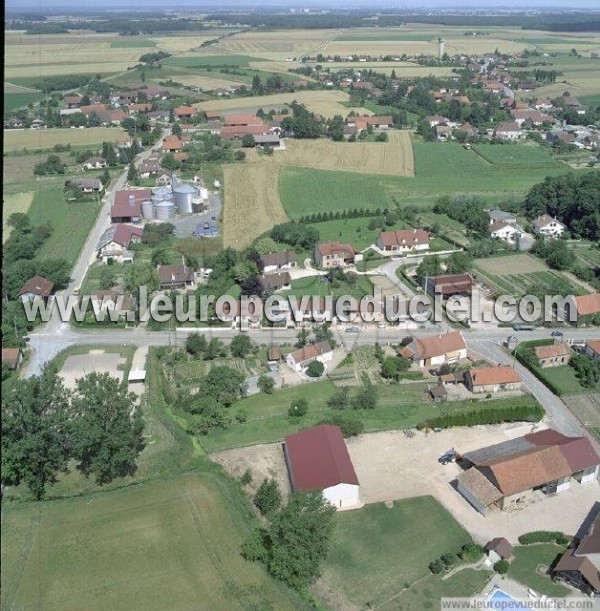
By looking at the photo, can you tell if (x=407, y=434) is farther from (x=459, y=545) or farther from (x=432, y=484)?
(x=459, y=545)

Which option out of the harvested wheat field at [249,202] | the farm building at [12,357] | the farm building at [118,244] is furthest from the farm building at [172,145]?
the farm building at [12,357]

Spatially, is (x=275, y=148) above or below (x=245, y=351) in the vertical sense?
above

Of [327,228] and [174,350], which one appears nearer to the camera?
[174,350]

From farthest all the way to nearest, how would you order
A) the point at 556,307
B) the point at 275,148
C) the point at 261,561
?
the point at 275,148, the point at 556,307, the point at 261,561

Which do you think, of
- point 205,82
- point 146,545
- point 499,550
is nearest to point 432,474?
point 499,550

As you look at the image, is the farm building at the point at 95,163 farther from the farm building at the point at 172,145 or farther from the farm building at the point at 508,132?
the farm building at the point at 508,132

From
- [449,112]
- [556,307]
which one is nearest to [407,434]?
[556,307]

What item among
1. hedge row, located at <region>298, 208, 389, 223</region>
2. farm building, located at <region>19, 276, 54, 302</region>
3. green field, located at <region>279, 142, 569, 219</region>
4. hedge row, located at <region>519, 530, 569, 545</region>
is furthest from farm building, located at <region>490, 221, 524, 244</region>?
farm building, located at <region>19, 276, 54, 302</region>
